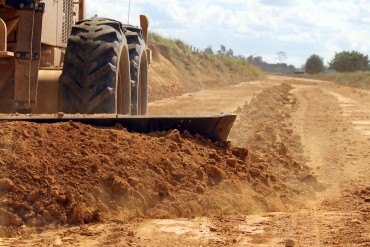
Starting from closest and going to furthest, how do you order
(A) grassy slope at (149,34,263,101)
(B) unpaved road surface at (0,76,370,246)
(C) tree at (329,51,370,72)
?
(B) unpaved road surface at (0,76,370,246) < (A) grassy slope at (149,34,263,101) < (C) tree at (329,51,370,72)

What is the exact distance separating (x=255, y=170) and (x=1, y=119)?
2.41m

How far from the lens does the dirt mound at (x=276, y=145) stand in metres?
8.88

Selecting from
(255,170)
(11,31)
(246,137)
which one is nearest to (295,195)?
(255,170)

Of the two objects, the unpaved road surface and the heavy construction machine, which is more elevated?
the heavy construction machine

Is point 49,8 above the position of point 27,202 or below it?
above

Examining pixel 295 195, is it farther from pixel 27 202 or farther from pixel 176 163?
pixel 27 202

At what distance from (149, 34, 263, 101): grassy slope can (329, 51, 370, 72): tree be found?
28712mm

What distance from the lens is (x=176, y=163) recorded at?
286 inches

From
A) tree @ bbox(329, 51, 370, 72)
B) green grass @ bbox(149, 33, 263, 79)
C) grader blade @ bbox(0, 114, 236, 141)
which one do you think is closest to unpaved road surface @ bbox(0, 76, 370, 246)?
grader blade @ bbox(0, 114, 236, 141)

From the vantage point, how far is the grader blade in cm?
744

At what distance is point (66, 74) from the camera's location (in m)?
8.72

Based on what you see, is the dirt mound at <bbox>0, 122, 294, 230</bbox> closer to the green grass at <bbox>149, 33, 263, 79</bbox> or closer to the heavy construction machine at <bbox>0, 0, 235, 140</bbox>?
the heavy construction machine at <bbox>0, 0, 235, 140</bbox>

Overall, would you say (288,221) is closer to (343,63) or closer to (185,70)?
(185,70)

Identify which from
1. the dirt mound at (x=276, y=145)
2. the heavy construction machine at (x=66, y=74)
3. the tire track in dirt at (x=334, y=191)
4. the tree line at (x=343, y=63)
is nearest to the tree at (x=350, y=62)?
the tree line at (x=343, y=63)
